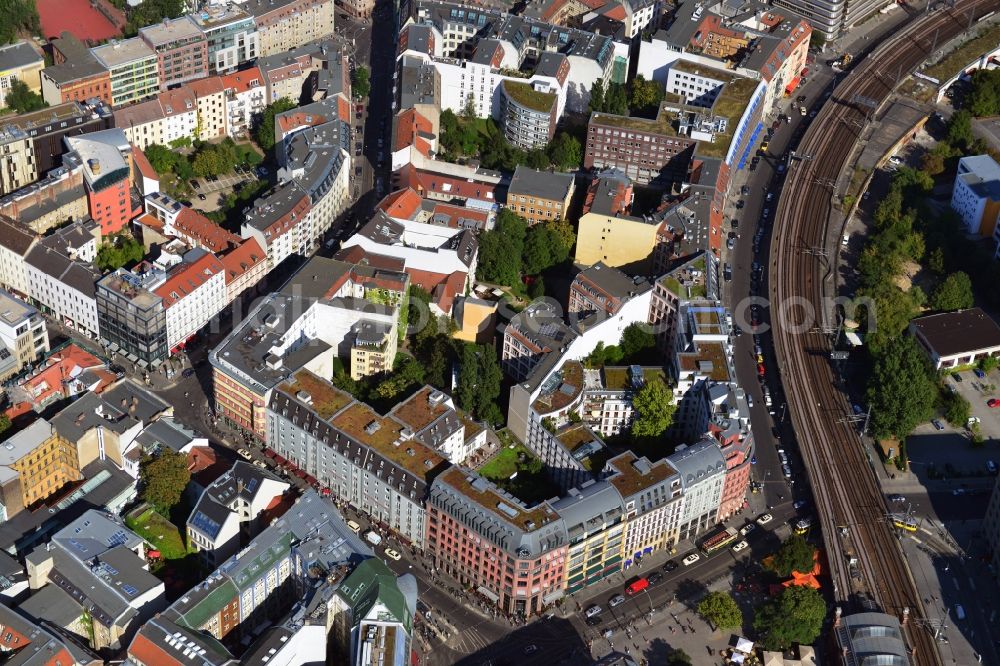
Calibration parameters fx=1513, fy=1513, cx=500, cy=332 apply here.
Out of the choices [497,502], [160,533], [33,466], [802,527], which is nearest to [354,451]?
[497,502]

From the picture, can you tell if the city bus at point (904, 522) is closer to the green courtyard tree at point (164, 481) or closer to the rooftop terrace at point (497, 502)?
the rooftop terrace at point (497, 502)

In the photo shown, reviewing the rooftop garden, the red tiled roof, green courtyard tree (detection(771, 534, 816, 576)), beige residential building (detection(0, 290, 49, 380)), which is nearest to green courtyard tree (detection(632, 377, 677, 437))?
green courtyard tree (detection(771, 534, 816, 576))

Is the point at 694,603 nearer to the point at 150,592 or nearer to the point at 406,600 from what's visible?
the point at 406,600

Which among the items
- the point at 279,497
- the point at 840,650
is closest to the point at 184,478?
the point at 279,497

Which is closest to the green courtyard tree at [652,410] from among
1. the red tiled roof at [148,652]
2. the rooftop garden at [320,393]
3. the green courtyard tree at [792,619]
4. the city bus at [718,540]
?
the city bus at [718,540]

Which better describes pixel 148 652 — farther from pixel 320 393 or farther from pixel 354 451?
pixel 320 393

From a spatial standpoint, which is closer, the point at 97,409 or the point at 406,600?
the point at 406,600

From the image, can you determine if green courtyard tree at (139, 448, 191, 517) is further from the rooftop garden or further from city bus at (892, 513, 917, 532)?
city bus at (892, 513, 917, 532)
